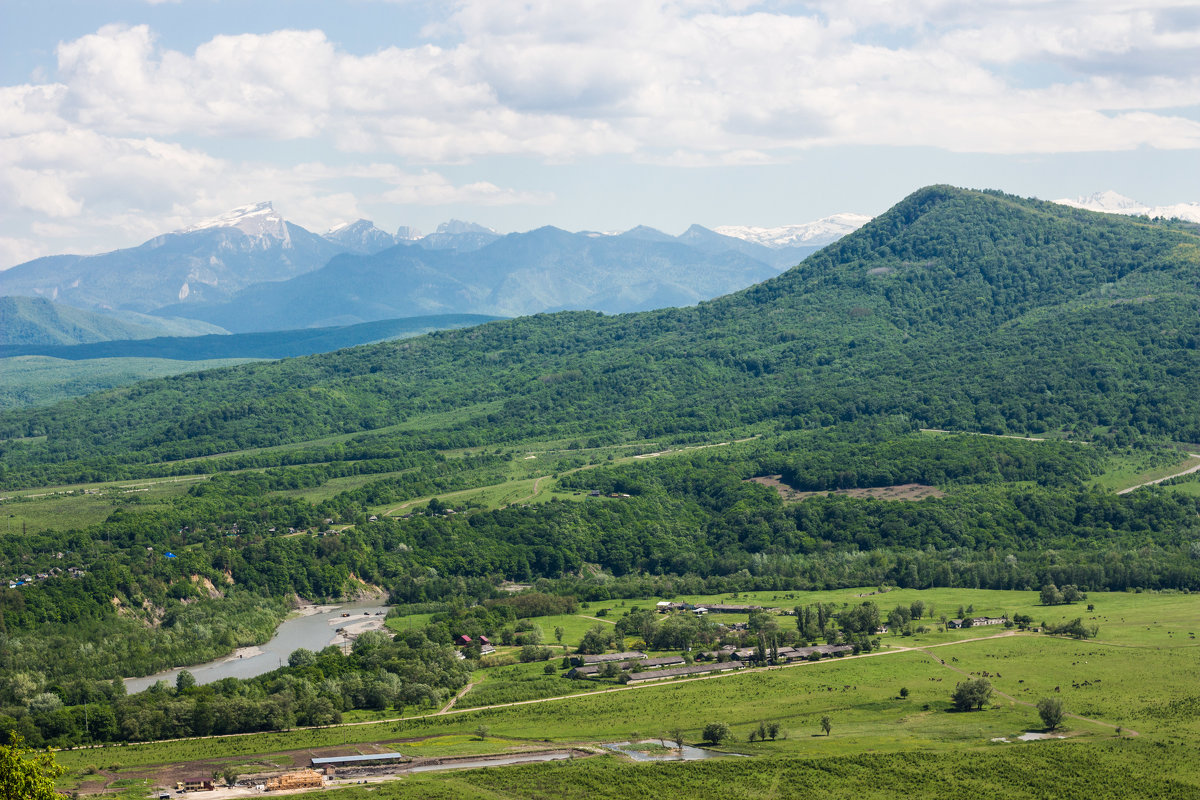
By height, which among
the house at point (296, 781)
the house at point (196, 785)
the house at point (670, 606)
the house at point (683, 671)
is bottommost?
the house at point (670, 606)

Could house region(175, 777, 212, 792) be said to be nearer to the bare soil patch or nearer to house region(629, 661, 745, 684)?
house region(629, 661, 745, 684)

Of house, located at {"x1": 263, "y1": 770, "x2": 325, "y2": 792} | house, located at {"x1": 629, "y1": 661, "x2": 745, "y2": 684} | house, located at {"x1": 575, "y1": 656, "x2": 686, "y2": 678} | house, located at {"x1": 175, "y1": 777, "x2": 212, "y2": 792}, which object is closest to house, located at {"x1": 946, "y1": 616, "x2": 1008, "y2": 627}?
house, located at {"x1": 629, "y1": 661, "x2": 745, "y2": 684}

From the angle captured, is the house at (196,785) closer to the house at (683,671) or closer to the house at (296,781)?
the house at (296,781)

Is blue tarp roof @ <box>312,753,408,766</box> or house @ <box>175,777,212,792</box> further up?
house @ <box>175,777,212,792</box>

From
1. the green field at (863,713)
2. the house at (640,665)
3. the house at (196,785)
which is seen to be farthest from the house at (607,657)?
the house at (196,785)

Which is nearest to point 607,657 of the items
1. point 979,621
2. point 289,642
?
point 979,621

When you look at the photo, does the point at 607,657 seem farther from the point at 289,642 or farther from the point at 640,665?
the point at 289,642

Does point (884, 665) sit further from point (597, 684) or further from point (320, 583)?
point (320, 583)
